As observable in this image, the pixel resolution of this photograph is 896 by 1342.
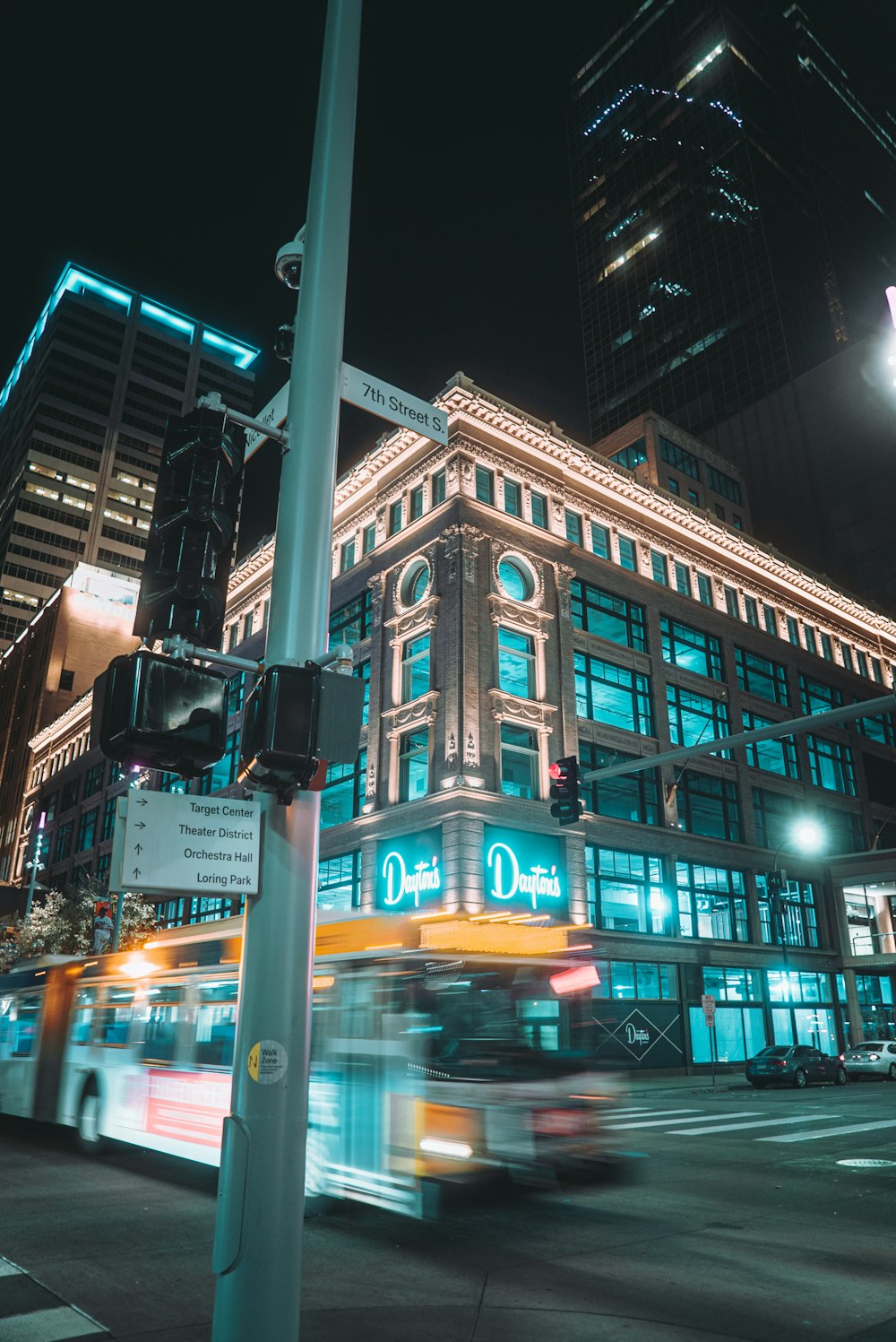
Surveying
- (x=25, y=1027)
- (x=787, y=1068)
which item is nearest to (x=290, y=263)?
(x=25, y=1027)

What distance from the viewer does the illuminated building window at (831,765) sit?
48.4 meters

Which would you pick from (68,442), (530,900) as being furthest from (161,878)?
(68,442)

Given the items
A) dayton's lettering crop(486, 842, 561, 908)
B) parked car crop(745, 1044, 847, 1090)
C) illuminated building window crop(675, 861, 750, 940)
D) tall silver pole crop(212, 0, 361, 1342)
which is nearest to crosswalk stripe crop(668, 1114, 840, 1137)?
parked car crop(745, 1044, 847, 1090)

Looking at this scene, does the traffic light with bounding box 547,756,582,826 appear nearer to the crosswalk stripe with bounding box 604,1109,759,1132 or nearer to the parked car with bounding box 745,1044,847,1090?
the crosswalk stripe with bounding box 604,1109,759,1132

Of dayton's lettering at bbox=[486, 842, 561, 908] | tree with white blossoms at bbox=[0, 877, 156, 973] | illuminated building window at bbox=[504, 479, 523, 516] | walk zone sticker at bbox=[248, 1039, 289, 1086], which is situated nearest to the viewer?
walk zone sticker at bbox=[248, 1039, 289, 1086]

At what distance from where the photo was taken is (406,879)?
1239 inches

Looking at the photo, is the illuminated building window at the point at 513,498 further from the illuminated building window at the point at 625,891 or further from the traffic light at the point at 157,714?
the traffic light at the point at 157,714

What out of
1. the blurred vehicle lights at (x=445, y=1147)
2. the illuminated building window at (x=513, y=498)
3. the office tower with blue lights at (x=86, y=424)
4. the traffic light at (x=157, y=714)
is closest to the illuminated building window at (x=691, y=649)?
the illuminated building window at (x=513, y=498)

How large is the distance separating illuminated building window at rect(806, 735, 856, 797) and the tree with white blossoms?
35222 millimetres

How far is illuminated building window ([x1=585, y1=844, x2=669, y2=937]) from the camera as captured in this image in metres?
34.5

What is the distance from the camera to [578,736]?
Result: 3603cm

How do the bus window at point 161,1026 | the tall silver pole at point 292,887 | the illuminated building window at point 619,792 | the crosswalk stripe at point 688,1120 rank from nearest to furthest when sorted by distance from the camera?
the tall silver pole at point 292,887
the bus window at point 161,1026
the crosswalk stripe at point 688,1120
the illuminated building window at point 619,792

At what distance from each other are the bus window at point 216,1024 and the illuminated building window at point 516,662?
22966 millimetres

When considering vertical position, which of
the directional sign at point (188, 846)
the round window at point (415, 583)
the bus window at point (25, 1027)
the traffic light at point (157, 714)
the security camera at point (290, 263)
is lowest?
the bus window at point (25, 1027)
